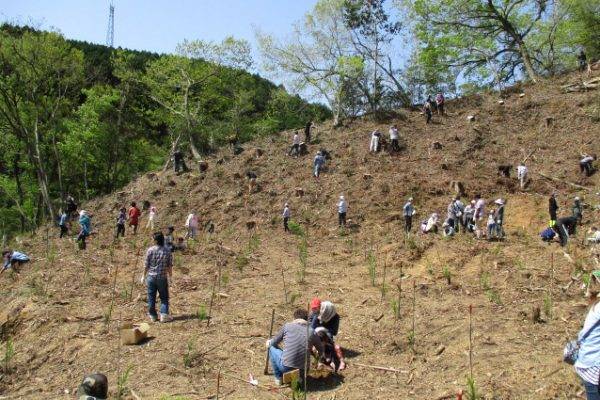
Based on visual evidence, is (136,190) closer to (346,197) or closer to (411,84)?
(346,197)

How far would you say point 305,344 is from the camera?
6266 millimetres

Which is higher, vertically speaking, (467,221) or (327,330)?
(467,221)

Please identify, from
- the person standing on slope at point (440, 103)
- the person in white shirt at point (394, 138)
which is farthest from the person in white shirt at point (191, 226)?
the person standing on slope at point (440, 103)

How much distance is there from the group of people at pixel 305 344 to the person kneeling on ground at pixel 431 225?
33.3 feet

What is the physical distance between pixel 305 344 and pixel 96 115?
2815cm

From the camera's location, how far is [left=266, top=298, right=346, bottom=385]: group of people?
20.6 feet

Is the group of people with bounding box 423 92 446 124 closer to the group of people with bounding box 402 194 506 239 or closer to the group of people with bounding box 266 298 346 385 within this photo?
the group of people with bounding box 402 194 506 239

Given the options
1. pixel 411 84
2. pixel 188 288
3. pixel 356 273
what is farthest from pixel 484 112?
pixel 188 288

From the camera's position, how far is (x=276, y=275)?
42.3 feet

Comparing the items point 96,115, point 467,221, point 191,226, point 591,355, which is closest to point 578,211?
point 467,221

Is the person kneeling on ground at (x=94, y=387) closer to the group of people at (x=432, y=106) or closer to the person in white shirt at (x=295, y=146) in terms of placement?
the person in white shirt at (x=295, y=146)

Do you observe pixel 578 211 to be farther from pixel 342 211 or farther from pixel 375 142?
pixel 375 142

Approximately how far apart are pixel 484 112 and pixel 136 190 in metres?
17.3

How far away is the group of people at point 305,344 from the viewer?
6.27 m
